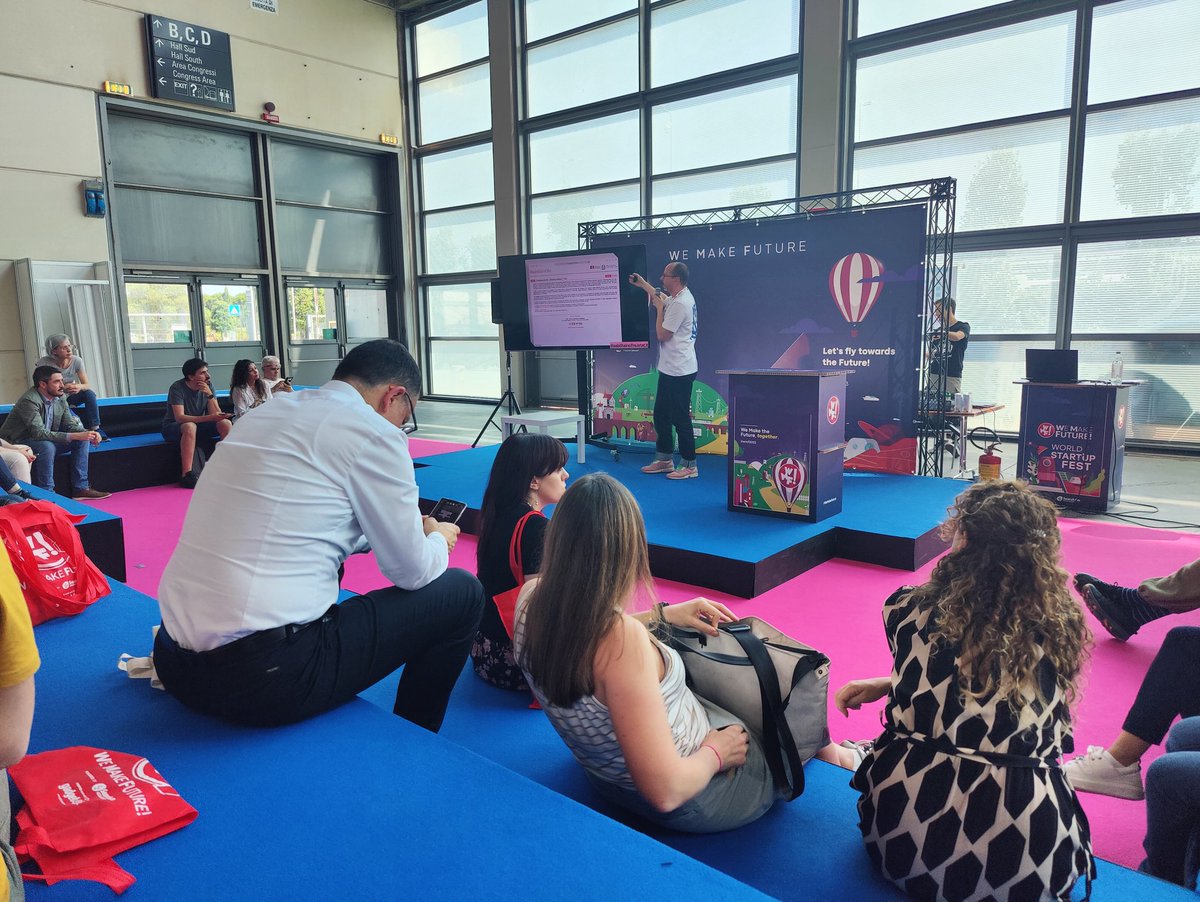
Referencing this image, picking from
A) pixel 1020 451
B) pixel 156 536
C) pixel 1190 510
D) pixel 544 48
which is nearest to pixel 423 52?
pixel 544 48

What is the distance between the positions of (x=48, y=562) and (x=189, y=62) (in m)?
9.88

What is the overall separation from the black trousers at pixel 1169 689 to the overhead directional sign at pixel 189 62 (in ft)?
38.0

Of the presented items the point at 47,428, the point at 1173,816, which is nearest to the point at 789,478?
the point at 1173,816

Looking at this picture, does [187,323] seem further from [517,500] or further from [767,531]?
[517,500]

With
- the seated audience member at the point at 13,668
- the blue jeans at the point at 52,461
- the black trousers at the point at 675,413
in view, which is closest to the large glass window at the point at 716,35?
the black trousers at the point at 675,413

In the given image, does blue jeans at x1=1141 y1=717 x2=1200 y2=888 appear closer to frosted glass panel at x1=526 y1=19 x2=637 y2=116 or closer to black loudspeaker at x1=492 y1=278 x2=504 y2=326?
black loudspeaker at x1=492 y1=278 x2=504 y2=326

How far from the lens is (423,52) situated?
40.9 ft

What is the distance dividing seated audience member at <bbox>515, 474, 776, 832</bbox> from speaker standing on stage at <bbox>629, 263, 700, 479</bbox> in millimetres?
4151

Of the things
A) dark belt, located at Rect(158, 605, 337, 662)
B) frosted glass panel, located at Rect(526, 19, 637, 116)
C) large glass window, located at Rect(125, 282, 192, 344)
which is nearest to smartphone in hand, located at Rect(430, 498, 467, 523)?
dark belt, located at Rect(158, 605, 337, 662)

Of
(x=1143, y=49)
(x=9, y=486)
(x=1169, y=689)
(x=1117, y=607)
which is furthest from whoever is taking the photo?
(x=1143, y=49)

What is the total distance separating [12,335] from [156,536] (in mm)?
5655

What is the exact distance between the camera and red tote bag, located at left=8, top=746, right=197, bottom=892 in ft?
4.35

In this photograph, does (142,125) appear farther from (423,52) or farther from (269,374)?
(269,374)

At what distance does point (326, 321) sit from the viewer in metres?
12.1
